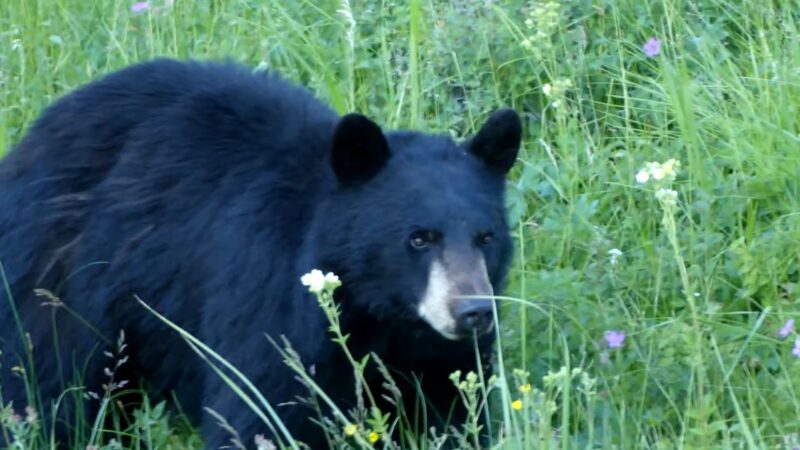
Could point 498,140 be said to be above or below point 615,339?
above

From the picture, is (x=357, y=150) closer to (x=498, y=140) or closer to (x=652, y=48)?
(x=498, y=140)

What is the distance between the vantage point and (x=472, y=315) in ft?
12.9

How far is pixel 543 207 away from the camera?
5637 mm

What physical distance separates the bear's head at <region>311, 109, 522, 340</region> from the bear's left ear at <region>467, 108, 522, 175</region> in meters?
0.07

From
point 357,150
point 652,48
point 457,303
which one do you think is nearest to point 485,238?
point 457,303

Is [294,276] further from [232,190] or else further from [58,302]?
[58,302]

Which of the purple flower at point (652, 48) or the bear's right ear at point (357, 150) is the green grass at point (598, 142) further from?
the bear's right ear at point (357, 150)

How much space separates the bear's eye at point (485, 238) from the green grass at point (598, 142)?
221 millimetres

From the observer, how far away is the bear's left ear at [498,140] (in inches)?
175

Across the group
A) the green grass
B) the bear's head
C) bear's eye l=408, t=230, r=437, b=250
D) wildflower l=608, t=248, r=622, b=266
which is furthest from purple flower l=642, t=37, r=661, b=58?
bear's eye l=408, t=230, r=437, b=250

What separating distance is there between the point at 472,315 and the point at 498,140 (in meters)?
0.70

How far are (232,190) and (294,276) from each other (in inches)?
13.9

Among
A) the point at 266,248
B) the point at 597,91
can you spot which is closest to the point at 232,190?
the point at 266,248

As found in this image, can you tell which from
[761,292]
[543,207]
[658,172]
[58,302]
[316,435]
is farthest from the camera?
[543,207]
